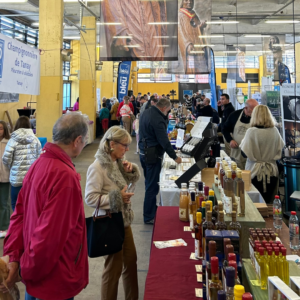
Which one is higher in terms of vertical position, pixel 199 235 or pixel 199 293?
pixel 199 235

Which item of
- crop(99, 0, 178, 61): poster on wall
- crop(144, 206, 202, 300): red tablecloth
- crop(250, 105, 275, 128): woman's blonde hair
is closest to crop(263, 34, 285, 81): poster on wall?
crop(99, 0, 178, 61): poster on wall

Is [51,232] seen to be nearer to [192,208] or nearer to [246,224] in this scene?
[246,224]

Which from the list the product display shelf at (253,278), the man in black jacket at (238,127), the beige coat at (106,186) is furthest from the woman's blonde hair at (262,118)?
the product display shelf at (253,278)

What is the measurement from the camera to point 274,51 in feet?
45.2

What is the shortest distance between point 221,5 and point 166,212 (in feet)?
38.4

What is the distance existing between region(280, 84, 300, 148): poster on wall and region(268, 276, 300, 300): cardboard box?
16.3 feet

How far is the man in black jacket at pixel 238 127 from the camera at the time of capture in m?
5.44

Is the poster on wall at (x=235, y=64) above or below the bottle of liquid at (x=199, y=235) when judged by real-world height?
above

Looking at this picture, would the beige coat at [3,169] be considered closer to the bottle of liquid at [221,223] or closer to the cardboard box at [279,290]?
the bottle of liquid at [221,223]

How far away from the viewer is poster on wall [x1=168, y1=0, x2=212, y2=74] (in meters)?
7.60

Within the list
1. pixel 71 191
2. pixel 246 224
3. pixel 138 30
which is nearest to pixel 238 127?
pixel 138 30

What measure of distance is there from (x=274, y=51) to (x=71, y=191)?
13595mm

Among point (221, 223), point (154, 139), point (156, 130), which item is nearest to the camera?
point (221, 223)

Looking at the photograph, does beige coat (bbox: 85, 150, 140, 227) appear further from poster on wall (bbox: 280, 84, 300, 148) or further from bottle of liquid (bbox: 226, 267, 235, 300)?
poster on wall (bbox: 280, 84, 300, 148)
